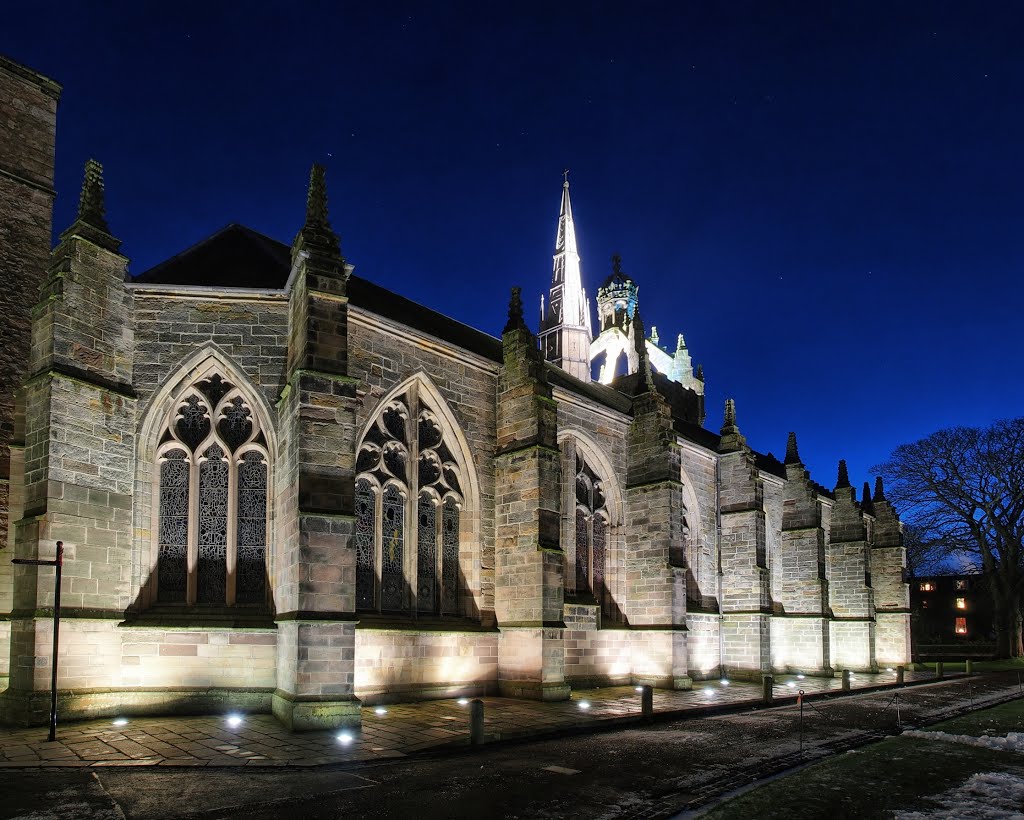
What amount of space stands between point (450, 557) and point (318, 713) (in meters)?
5.82

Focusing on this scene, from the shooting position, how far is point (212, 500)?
48.9ft

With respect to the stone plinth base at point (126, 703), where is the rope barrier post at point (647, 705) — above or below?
below

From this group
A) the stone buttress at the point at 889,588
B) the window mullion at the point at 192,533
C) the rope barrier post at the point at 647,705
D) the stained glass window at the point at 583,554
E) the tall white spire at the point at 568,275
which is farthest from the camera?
the tall white spire at the point at 568,275

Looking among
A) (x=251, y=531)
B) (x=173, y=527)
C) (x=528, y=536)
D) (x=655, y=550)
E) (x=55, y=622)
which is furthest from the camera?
(x=655, y=550)

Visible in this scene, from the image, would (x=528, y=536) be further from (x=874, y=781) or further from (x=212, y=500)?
(x=874, y=781)

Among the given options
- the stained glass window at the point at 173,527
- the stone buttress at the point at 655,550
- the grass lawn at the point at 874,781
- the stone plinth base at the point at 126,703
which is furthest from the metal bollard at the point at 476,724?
the stone buttress at the point at 655,550

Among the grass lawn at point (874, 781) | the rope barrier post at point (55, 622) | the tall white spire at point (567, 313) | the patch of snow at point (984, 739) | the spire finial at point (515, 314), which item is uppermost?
the tall white spire at point (567, 313)

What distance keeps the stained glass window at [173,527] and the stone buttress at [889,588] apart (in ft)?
86.7

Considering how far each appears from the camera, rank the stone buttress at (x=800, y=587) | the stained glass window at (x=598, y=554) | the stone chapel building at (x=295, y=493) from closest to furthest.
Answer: the stone chapel building at (x=295, y=493) → the stained glass window at (x=598, y=554) → the stone buttress at (x=800, y=587)

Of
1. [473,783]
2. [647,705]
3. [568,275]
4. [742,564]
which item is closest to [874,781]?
[473,783]

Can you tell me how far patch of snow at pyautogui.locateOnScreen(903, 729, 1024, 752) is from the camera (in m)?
11.6

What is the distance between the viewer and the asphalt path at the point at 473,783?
7.74 m

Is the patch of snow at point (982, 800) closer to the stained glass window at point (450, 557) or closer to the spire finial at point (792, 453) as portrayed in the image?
the stained glass window at point (450, 557)

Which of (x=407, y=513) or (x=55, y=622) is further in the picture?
(x=407, y=513)
